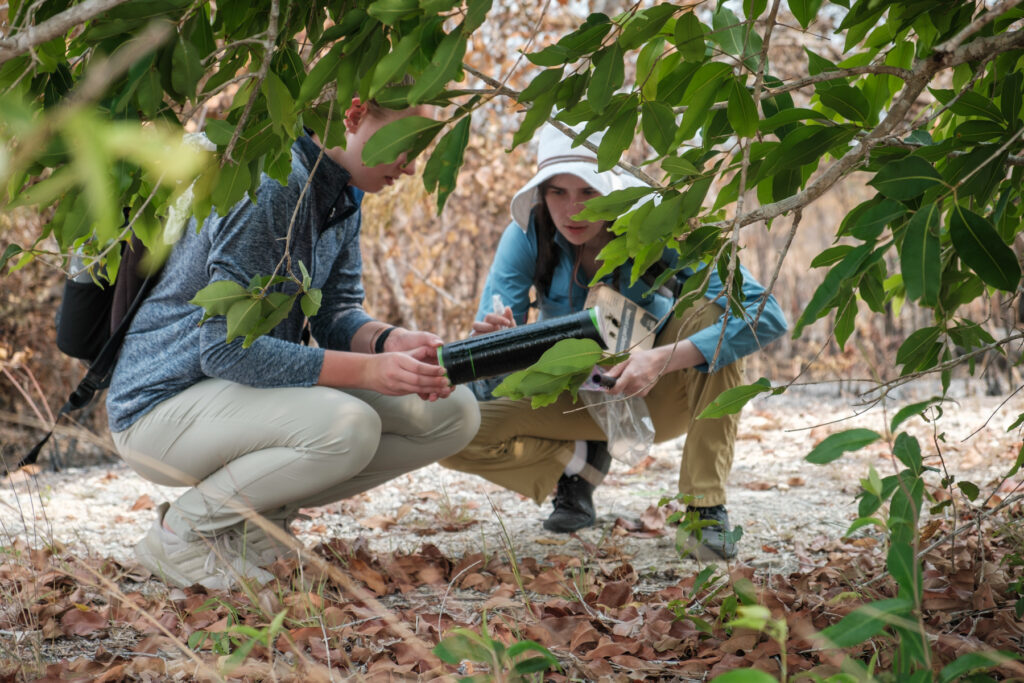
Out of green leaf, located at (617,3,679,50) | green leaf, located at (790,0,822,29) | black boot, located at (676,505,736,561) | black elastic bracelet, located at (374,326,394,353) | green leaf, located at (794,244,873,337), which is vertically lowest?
black boot, located at (676,505,736,561)

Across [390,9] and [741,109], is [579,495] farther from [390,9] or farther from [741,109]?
[390,9]

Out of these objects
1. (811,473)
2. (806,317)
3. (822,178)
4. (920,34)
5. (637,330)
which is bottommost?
(811,473)

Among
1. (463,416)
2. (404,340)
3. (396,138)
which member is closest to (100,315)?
(404,340)

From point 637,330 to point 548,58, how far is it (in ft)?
5.13

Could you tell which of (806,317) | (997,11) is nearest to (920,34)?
(997,11)

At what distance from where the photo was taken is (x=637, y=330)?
2594 millimetres

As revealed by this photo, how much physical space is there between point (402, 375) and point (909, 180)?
1.27m

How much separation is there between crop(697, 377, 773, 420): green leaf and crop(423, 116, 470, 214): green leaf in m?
0.46

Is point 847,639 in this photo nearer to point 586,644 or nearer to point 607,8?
point 586,644

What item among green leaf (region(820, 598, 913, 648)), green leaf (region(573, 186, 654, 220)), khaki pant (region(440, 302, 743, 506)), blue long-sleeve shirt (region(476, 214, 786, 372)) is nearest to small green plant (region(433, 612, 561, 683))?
green leaf (region(820, 598, 913, 648))

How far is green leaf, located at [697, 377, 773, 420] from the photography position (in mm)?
1128

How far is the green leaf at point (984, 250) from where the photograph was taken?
1.07 metres

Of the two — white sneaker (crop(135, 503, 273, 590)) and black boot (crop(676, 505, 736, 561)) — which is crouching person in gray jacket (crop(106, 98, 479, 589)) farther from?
black boot (crop(676, 505, 736, 561))

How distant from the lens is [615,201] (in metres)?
1.28
